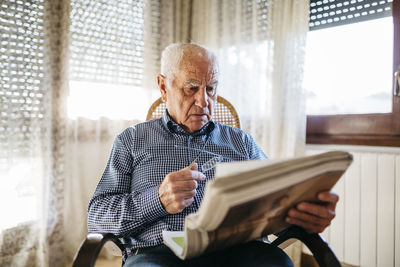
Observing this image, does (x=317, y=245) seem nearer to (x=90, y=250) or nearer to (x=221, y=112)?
(x=90, y=250)

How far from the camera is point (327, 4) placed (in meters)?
1.70

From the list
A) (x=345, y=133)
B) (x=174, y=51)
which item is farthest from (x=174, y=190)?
(x=345, y=133)

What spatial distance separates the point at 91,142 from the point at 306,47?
141 cm

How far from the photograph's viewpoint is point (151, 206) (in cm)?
84

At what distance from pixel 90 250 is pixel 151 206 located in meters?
0.19

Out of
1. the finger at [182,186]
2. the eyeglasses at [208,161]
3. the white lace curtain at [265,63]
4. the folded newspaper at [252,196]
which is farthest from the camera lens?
the white lace curtain at [265,63]

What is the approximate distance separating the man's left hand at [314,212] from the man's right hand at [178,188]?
25 centimetres

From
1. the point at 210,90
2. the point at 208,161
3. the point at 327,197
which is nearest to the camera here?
the point at 327,197

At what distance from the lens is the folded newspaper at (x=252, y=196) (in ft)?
1.64

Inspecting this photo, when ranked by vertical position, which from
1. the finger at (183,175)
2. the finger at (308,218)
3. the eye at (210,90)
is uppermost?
the eye at (210,90)

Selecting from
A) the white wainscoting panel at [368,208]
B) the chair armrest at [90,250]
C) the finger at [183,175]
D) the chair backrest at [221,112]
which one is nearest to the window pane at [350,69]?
the white wainscoting panel at [368,208]

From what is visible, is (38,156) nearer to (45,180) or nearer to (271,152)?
(45,180)

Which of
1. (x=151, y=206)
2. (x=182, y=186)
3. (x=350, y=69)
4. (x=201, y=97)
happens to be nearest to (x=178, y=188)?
(x=182, y=186)

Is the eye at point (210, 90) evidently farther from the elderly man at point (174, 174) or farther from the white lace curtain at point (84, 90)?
the white lace curtain at point (84, 90)
